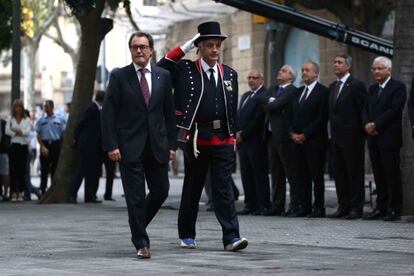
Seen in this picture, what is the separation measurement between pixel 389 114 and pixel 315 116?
1376mm

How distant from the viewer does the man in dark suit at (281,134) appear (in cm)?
1838

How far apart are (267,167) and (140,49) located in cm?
690

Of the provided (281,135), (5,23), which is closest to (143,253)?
(281,135)

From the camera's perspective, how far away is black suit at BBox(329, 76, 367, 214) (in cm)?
1736

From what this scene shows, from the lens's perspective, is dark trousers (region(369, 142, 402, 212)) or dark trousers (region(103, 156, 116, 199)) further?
dark trousers (region(103, 156, 116, 199))

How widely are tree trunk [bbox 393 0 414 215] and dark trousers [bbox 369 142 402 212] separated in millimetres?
113

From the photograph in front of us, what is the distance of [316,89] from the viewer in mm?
17984

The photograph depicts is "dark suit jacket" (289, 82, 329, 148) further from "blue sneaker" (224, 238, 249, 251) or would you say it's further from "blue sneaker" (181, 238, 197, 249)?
"blue sneaker" (224, 238, 249, 251)

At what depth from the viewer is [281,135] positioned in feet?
60.7

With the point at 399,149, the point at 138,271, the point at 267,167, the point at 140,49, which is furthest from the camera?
the point at 267,167

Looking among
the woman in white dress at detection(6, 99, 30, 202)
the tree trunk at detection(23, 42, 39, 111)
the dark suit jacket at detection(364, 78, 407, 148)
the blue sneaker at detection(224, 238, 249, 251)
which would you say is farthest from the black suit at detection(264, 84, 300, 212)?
the tree trunk at detection(23, 42, 39, 111)

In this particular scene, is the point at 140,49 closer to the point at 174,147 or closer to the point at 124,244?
the point at 174,147

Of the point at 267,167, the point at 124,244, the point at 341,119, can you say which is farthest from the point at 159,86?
the point at 267,167

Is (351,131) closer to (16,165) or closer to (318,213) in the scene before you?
(318,213)
